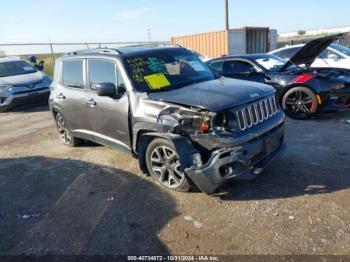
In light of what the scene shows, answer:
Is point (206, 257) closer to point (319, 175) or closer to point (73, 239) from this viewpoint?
point (73, 239)

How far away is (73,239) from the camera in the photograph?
3574 millimetres

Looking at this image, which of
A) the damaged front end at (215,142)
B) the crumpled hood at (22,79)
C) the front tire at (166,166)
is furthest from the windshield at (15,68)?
the damaged front end at (215,142)

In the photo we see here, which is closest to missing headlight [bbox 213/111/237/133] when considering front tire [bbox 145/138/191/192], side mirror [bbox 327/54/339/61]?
front tire [bbox 145/138/191/192]

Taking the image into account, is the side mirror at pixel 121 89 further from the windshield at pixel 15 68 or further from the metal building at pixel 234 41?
the metal building at pixel 234 41

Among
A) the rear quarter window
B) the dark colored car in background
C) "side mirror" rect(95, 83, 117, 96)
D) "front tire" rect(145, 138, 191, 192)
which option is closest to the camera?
"front tire" rect(145, 138, 191, 192)

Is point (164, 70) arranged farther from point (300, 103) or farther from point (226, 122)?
point (300, 103)

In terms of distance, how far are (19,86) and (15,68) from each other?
4.55 ft

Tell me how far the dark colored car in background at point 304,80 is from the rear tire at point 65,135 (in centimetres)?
334

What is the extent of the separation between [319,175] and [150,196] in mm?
2235

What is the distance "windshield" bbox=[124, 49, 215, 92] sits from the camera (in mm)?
4676

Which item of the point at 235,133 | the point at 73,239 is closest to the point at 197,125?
the point at 235,133

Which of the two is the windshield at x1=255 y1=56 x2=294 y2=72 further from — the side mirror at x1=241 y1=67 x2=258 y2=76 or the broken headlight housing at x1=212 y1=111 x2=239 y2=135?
the broken headlight housing at x1=212 y1=111 x2=239 y2=135

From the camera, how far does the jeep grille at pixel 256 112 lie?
3.96 meters

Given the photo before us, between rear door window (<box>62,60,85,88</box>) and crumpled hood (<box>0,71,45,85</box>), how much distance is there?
565cm
